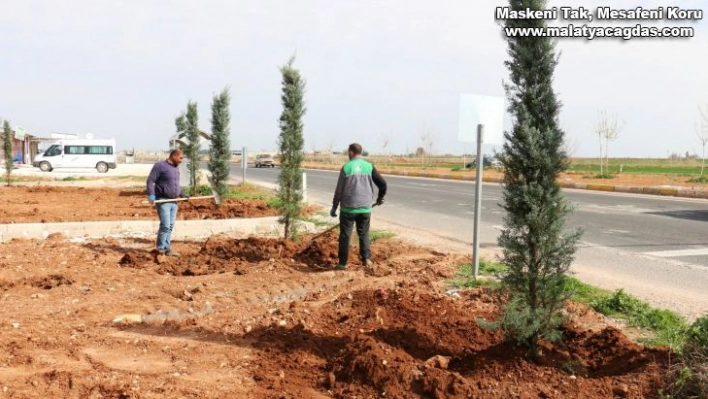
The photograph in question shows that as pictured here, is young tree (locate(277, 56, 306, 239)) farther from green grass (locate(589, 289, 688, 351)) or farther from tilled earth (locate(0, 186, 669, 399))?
green grass (locate(589, 289, 688, 351))

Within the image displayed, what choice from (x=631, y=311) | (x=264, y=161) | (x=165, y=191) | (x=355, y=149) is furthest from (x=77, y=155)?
(x=631, y=311)

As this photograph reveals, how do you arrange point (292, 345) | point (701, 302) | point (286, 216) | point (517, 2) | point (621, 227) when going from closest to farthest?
point (517, 2) < point (292, 345) < point (701, 302) < point (286, 216) < point (621, 227)

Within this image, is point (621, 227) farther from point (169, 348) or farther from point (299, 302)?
point (169, 348)

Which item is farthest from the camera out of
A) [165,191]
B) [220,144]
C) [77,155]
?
[77,155]

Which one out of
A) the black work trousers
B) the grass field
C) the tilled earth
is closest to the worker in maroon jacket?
the tilled earth

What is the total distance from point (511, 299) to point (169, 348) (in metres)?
2.62

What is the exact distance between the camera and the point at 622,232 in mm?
11469

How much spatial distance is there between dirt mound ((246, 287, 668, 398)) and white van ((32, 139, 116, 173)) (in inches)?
1451

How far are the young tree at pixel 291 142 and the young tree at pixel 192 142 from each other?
1011 cm

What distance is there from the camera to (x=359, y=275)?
7023 mm

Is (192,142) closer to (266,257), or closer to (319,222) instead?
(319,222)

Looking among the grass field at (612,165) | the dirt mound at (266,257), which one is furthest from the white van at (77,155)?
the dirt mound at (266,257)

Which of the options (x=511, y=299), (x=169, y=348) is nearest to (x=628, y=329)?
(x=511, y=299)

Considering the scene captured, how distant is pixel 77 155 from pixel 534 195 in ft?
127
